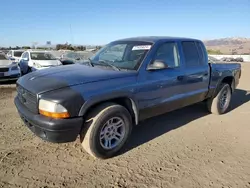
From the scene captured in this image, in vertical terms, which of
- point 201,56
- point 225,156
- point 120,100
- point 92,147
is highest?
point 201,56

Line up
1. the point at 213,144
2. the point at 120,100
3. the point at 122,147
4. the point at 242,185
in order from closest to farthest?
the point at 242,185, the point at 120,100, the point at 122,147, the point at 213,144

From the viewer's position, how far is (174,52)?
441 centimetres

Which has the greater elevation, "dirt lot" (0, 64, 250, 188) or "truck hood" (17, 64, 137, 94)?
"truck hood" (17, 64, 137, 94)

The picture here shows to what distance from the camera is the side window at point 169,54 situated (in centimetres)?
411

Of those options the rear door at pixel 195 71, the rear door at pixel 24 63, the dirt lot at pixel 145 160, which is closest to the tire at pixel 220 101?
the rear door at pixel 195 71

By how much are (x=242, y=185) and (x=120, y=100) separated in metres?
2.01

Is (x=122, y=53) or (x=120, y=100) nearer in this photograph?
(x=120, y=100)

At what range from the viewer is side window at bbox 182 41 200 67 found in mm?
4629

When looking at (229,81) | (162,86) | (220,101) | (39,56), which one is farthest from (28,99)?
(39,56)

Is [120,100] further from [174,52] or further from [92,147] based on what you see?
[174,52]

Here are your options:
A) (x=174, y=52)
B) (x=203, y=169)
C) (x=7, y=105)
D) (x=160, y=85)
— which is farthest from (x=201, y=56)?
(x=7, y=105)

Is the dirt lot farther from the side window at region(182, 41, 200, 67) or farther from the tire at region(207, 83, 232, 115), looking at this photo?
the side window at region(182, 41, 200, 67)

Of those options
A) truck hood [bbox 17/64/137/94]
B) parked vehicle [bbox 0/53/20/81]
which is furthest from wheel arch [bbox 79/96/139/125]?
parked vehicle [bbox 0/53/20/81]

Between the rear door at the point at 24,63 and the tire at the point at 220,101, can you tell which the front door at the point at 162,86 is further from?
the rear door at the point at 24,63
